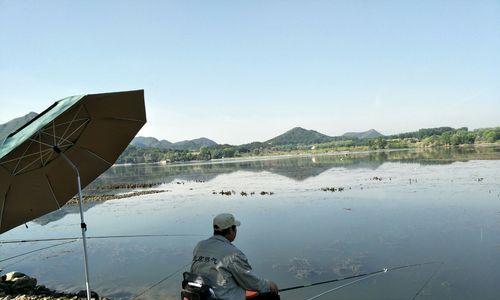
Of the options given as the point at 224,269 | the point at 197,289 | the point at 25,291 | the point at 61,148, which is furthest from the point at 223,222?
the point at 25,291

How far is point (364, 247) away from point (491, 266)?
3.79m

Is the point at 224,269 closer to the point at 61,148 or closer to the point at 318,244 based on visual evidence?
the point at 61,148

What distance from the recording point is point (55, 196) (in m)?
6.75

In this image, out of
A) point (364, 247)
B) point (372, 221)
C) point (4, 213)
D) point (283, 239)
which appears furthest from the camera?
point (372, 221)

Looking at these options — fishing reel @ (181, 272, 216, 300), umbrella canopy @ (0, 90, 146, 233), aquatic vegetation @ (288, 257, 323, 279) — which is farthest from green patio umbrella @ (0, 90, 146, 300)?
aquatic vegetation @ (288, 257, 323, 279)

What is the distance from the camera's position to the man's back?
4.13 metres

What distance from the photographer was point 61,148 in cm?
611

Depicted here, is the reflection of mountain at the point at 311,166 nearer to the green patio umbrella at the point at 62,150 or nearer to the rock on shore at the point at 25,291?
the rock on shore at the point at 25,291

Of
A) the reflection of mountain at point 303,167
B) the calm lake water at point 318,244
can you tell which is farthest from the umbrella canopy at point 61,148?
the reflection of mountain at point 303,167

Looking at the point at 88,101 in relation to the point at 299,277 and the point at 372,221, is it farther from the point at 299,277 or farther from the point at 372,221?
the point at 372,221

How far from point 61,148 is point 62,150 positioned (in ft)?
0.16

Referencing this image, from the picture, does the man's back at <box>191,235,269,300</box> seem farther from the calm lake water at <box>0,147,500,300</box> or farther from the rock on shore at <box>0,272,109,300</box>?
the rock on shore at <box>0,272,109,300</box>

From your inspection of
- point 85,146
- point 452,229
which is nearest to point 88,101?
point 85,146

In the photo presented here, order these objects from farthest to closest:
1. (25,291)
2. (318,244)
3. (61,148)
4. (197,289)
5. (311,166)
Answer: (311,166)
(318,244)
(25,291)
(61,148)
(197,289)
